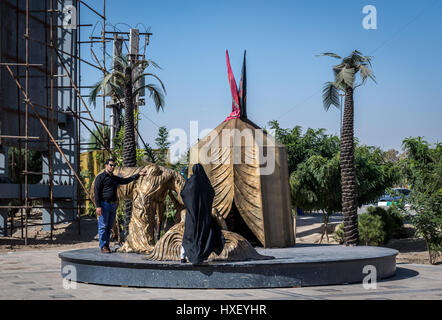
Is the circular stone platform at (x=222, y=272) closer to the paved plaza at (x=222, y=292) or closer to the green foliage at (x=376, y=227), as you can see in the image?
the paved plaza at (x=222, y=292)

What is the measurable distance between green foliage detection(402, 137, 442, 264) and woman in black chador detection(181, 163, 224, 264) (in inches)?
390

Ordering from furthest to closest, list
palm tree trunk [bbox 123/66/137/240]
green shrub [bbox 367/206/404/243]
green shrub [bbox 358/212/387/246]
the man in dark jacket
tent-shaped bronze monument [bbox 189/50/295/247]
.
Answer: green shrub [bbox 367/206/404/243]
green shrub [bbox 358/212/387/246]
palm tree trunk [bbox 123/66/137/240]
tent-shaped bronze monument [bbox 189/50/295/247]
the man in dark jacket

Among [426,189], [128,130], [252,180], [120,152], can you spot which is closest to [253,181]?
[252,180]

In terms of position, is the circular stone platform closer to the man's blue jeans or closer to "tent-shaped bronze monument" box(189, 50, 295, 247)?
the man's blue jeans

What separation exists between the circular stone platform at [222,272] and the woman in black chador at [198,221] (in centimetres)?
23

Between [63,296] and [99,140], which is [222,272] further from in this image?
[99,140]

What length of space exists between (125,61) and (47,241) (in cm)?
1008

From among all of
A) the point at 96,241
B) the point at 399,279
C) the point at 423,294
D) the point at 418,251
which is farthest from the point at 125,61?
the point at 418,251

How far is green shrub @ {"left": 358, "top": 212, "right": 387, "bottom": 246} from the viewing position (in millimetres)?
23094

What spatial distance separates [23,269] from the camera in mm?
13961

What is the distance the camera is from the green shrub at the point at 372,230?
23094 mm

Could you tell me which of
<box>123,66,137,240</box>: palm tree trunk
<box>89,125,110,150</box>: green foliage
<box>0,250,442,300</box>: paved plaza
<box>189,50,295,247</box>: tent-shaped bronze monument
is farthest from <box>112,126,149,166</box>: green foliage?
<box>0,250,442,300</box>: paved plaza

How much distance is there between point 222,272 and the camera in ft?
32.4
